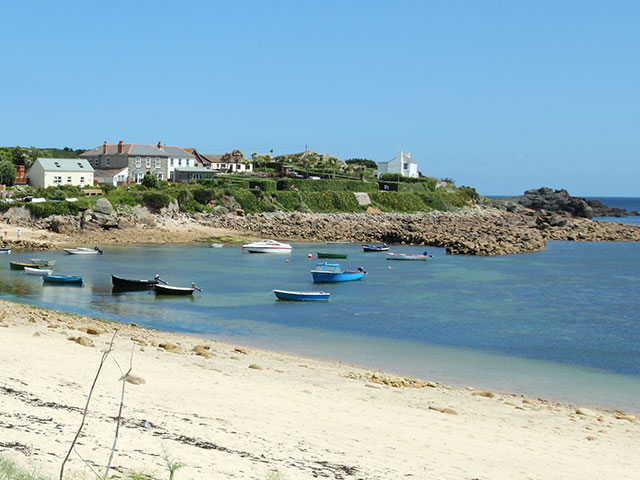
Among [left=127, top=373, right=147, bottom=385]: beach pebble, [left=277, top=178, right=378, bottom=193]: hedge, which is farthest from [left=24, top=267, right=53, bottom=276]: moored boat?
[left=277, top=178, right=378, bottom=193]: hedge

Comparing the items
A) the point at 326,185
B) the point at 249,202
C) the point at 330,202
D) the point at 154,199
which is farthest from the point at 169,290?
the point at 326,185

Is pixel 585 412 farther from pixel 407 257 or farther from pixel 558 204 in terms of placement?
pixel 558 204

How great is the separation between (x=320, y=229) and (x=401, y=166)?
5616 cm

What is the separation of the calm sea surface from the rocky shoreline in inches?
361

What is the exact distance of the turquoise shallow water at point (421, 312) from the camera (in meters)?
20.8

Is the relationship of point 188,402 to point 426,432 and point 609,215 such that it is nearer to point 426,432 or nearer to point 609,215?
point 426,432

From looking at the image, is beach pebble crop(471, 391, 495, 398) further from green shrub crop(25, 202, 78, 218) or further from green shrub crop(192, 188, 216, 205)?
green shrub crop(192, 188, 216, 205)

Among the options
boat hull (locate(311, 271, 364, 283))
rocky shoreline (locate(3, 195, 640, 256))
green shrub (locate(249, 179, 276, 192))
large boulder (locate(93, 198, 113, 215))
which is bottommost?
boat hull (locate(311, 271, 364, 283))

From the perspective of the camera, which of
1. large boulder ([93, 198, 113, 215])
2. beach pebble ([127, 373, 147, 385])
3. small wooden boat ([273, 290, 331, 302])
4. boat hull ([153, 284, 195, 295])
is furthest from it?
large boulder ([93, 198, 113, 215])

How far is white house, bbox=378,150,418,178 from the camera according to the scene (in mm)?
128500

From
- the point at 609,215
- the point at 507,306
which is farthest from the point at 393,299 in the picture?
the point at 609,215

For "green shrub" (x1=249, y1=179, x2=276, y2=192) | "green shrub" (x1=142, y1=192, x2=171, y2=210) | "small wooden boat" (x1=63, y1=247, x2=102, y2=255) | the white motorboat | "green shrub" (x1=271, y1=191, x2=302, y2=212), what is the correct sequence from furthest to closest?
"green shrub" (x1=249, y1=179, x2=276, y2=192)
"green shrub" (x1=271, y1=191, x2=302, y2=212)
"green shrub" (x1=142, y1=192, x2=171, y2=210)
the white motorboat
"small wooden boat" (x1=63, y1=247, x2=102, y2=255)

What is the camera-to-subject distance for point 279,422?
39.8 ft

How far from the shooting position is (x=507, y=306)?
111 feet
